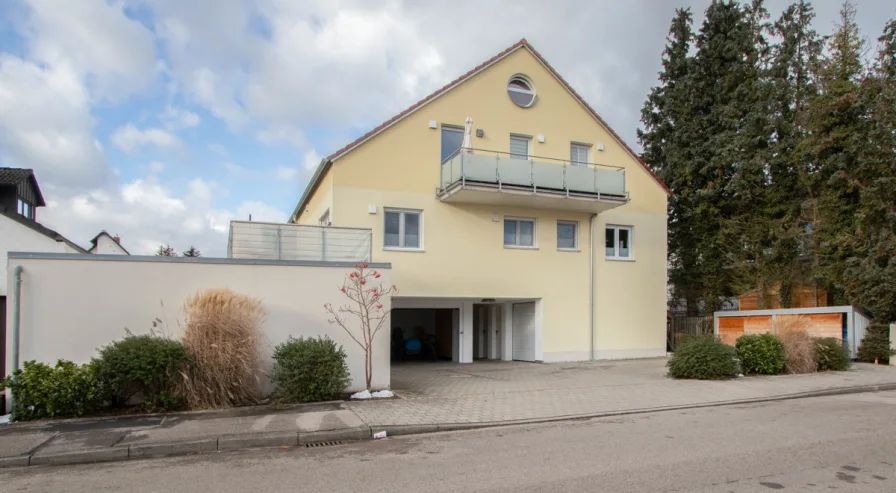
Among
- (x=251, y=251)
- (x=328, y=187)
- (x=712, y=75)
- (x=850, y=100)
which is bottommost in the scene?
(x=251, y=251)

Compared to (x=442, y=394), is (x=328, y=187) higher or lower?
higher

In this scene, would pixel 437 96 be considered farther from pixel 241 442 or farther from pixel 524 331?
pixel 241 442

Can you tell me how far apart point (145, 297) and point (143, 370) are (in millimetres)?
1535

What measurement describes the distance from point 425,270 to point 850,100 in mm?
15794

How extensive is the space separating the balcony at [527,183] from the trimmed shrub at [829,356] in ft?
22.2

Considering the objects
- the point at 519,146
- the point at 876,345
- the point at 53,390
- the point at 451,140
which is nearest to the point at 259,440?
the point at 53,390

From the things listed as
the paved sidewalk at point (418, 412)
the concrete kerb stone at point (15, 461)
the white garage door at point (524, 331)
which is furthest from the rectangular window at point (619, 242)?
the concrete kerb stone at point (15, 461)

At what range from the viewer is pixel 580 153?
20.4 meters

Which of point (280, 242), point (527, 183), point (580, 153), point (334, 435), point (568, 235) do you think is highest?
point (580, 153)

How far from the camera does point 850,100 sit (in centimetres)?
2038

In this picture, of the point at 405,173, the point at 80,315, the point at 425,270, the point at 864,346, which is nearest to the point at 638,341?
the point at 864,346

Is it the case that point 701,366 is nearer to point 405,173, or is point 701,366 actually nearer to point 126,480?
point 405,173

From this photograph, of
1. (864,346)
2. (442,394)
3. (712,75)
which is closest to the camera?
(442,394)

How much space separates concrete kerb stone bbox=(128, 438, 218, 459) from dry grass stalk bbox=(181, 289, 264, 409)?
2201mm
